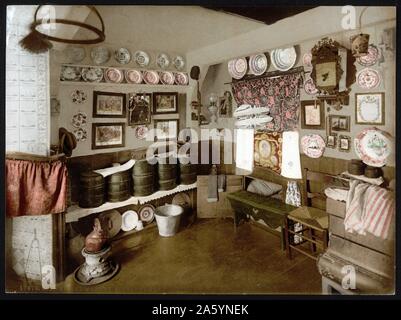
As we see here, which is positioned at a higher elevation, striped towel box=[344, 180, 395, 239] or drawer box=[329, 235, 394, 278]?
striped towel box=[344, 180, 395, 239]

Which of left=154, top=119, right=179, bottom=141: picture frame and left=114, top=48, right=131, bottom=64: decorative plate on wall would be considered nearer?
left=114, top=48, right=131, bottom=64: decorative plate on wall

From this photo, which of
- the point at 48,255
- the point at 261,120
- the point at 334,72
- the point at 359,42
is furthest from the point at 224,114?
the point at 48,255

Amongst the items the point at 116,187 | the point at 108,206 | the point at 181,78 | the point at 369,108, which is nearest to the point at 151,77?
the point at 181,78

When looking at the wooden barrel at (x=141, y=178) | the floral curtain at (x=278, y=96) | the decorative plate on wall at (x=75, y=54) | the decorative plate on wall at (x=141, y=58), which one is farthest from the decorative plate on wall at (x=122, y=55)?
the floral curtain at (x=278, y=96)

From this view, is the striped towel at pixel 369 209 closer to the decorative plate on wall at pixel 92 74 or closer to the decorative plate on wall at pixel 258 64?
the decorative plate on wall at pixel 258 64

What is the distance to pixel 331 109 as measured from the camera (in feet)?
12.2

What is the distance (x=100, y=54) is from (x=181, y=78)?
1.44 meters

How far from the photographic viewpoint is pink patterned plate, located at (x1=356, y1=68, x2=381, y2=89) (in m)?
3.20

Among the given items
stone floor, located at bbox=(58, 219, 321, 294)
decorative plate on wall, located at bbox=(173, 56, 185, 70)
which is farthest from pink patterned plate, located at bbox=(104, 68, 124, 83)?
stone floor, located at bbox=(58, 219, 321, 294)

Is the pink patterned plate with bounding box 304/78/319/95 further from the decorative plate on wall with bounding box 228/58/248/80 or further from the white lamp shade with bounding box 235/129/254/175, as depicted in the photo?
the white lamp shade with bounding box 235/129/254/175

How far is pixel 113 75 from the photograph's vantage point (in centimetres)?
430

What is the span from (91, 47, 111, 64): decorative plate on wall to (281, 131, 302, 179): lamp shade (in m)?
2.81

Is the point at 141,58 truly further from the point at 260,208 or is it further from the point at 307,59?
the point at 260,208

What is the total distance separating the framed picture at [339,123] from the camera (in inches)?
140
